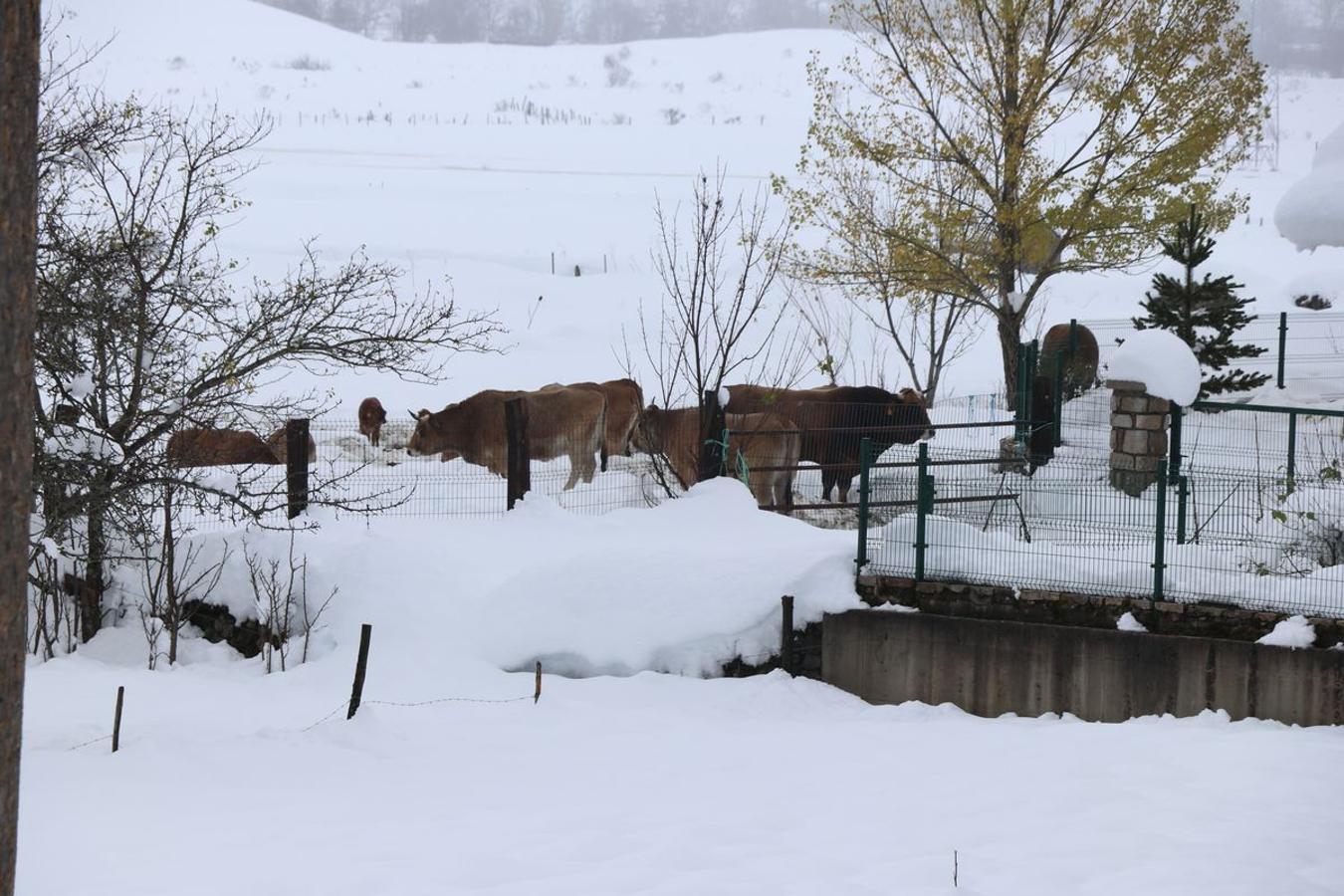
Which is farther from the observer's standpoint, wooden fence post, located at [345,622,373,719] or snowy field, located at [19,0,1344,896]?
wooden fence post, located at [345,622,373,719]

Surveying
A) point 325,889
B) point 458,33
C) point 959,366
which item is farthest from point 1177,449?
point 458,33

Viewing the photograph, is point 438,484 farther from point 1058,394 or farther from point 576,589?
point 1058,394

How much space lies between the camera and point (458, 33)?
146750 millimetres

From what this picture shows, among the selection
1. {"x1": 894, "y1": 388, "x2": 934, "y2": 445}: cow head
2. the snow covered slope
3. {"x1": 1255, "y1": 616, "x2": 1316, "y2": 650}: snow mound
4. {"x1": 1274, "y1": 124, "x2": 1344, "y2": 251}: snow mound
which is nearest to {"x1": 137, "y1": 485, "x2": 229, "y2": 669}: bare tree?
{"x1": 1255, "y1": 616, "x2": 1316, "y2": 650}: snow mound

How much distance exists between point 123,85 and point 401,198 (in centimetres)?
3555

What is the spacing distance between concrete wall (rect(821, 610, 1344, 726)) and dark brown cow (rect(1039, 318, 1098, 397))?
11037 mm

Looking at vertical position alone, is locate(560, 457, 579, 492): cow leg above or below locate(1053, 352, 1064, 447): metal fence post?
below

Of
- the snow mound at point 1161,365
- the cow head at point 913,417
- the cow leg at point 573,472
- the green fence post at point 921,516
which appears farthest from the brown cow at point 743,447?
the snow mound at point 1161,365

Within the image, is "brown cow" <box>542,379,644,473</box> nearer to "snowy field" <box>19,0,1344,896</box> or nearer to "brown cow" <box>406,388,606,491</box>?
"brown cow" <box>406,388,606,491</box>

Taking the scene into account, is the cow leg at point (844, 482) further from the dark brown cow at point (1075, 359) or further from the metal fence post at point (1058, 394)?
the dark brown cow at point (1075, 359)

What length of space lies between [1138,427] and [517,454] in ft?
25.8

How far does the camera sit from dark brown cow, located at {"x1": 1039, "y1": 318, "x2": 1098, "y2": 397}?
77.2ft

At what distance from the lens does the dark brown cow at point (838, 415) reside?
19969 mm

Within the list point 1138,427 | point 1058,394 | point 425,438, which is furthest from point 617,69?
point 1138,427
